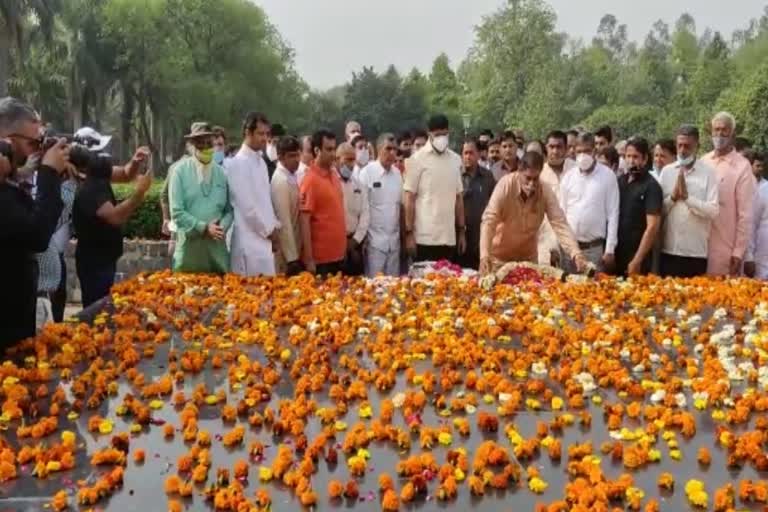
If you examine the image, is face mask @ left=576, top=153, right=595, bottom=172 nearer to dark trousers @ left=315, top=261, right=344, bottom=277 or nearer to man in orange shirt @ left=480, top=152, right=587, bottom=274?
man in orange shirt @ left=480, top=152, right=587, bottom=274

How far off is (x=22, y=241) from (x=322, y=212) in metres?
4.01

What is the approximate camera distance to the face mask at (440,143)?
8995mm

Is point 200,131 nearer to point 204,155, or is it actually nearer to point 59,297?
point 204,155

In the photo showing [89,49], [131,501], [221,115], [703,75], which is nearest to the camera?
[131,501]

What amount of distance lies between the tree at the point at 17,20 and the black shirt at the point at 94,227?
2786cm

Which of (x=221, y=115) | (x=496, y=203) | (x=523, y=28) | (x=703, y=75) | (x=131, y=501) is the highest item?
(x=523, y=28)

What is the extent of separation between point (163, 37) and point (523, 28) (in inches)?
1317

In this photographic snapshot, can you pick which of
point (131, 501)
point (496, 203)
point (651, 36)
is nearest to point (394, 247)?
point (496, 203)

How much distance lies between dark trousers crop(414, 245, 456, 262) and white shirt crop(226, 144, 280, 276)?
1.75 meters

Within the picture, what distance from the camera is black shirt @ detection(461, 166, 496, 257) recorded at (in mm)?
9461

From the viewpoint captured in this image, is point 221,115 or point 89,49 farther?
point 221,115

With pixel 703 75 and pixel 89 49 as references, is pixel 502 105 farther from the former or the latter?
pixel 89 49

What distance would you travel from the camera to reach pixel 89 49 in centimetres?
4541

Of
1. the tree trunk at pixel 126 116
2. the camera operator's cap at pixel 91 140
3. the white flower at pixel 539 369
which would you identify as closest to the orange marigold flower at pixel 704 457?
the white flower at pixel 539 369
